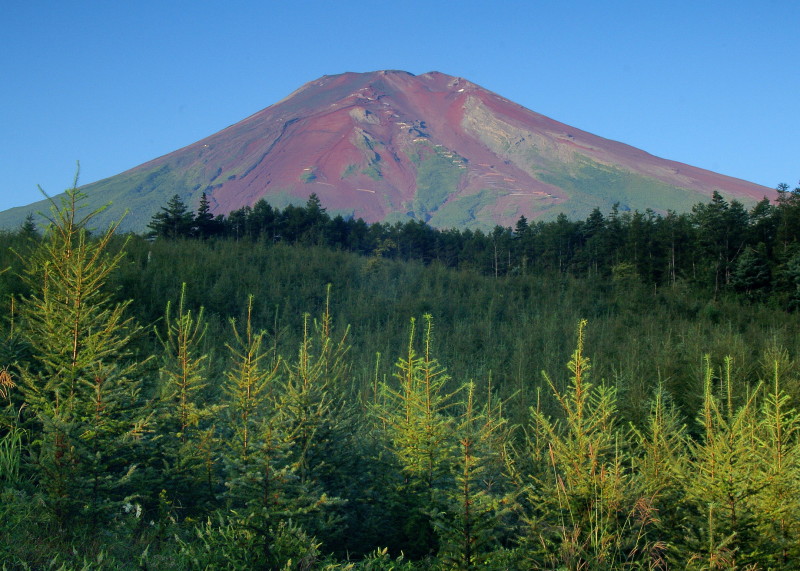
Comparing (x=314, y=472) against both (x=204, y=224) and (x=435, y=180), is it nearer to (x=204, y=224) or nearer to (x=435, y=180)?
(x=204, y=224)

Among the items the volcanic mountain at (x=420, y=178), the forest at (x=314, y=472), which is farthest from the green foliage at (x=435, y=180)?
the forest at (x=314, y=472)

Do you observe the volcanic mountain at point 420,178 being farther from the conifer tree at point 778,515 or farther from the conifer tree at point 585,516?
the conifer tree at point 778,515

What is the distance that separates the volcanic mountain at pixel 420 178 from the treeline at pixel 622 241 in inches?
3986


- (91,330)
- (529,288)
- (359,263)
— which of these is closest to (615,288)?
(529,288)

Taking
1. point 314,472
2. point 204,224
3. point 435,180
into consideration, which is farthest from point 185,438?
point 435,180

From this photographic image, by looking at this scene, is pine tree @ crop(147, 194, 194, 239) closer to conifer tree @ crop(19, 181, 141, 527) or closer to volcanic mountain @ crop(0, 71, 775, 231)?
conifer tree @ crop(19, 181, 141, 527)

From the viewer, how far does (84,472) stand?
3750mm

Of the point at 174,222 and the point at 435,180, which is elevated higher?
the point at 435,180

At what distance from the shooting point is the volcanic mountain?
14838 centimetres

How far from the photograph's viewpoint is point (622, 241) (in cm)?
3250

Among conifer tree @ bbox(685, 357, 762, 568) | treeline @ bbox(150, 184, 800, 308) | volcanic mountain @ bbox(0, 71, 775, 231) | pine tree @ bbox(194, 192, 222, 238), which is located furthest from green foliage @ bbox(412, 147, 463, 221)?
conifer tree @ bbox(685, 357, 762, 568)

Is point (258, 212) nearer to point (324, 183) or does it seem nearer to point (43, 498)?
point (43, 498)

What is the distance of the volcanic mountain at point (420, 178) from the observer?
487 feet

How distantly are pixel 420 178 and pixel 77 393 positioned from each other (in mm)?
185996
